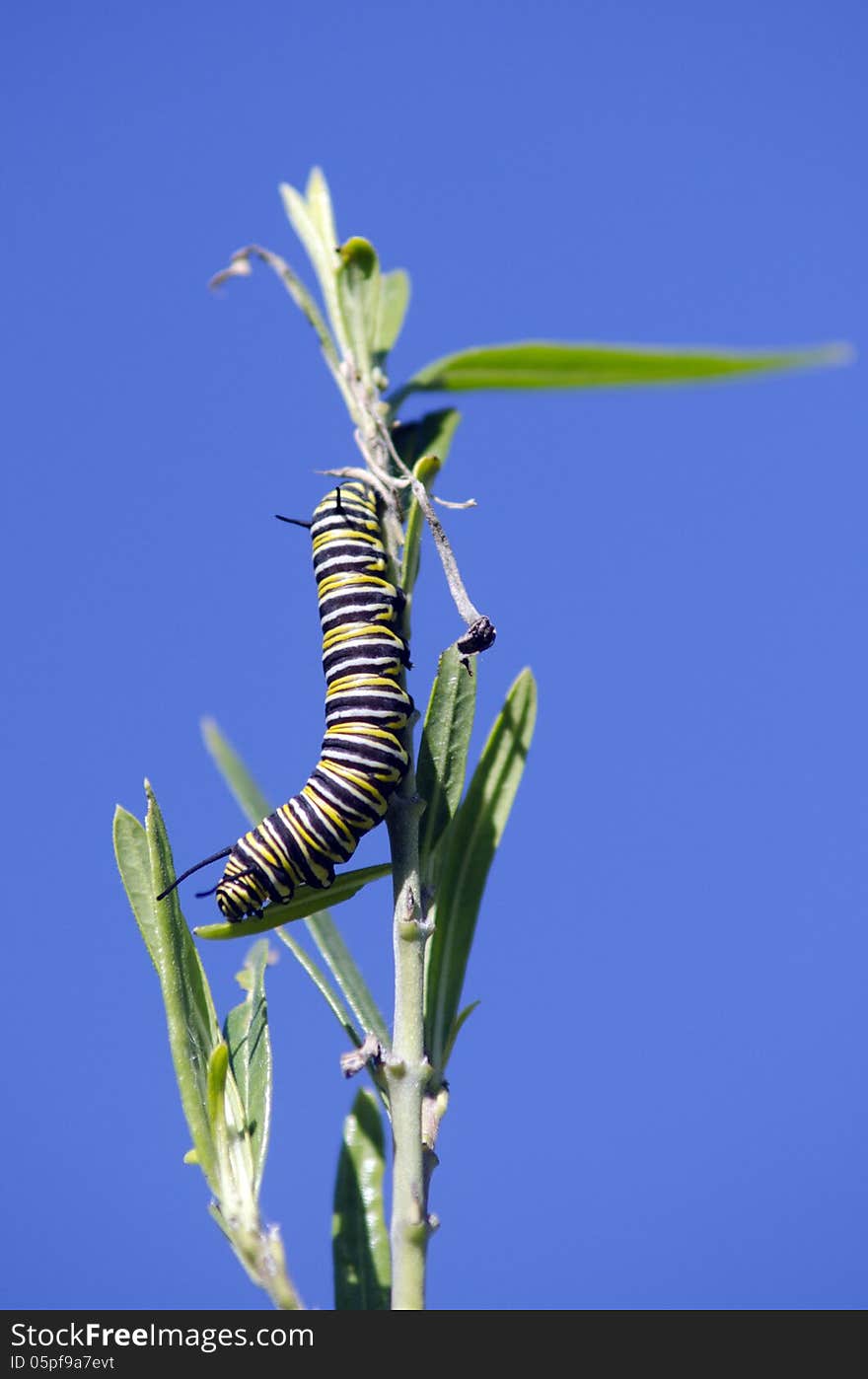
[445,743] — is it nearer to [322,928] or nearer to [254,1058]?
[322,928]

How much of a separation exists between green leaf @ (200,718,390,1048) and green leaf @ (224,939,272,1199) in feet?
0.29

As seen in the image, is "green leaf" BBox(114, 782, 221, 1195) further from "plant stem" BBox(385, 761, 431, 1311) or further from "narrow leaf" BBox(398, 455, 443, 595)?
"narrow leaf" BBox(398, 455, 443, 595)

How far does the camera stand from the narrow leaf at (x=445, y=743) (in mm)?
1878

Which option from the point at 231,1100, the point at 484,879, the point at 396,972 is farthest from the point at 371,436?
the point at 231,1100

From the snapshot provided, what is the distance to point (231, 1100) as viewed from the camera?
180 centimetres

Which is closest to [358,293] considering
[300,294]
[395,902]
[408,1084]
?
[300,294]

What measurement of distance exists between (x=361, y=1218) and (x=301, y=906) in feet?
1.51

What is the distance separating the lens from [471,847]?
1951mm

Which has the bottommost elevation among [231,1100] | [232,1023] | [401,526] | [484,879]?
[231,1100]
